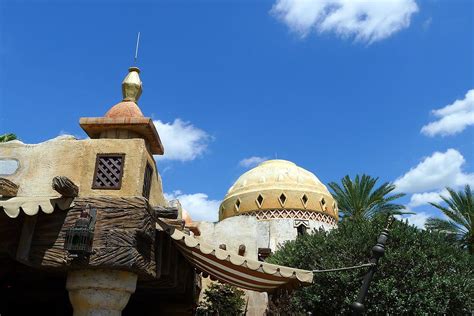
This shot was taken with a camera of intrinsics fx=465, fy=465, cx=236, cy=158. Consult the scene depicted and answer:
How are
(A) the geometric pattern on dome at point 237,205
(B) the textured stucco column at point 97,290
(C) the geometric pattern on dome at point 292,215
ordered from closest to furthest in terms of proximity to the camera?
(B) the textured stucco column at point 97,290 < (C) the geometric pattern on dome at point 292,215 < (A) the geometric pattern on dome at point 237,205

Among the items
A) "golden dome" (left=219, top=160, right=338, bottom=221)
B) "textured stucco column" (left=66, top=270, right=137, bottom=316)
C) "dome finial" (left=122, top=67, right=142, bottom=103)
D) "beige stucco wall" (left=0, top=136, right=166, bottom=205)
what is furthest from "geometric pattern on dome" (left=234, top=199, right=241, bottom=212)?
"textured stucco column" (left=66, top=270, right=137, bottom=316)

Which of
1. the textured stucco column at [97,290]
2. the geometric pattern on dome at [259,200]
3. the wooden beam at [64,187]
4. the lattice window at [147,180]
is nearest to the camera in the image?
the wooden beam at [64,187]

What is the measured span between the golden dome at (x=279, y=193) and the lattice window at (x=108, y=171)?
54.1 feet

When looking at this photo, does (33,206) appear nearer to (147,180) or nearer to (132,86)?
(147,180)

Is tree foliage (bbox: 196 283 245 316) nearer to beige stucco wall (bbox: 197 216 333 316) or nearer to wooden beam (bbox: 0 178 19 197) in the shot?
beige stucco wall (bbox: 197 216 333 316)

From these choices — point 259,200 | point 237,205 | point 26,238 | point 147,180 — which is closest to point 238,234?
point 259,200

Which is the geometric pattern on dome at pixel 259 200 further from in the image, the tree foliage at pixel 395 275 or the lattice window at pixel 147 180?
the lattice window at pixel 147 180

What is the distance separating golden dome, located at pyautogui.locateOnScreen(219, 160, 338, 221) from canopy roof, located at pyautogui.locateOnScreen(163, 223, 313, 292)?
1584 cm

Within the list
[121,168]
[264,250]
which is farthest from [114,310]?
[264,250]

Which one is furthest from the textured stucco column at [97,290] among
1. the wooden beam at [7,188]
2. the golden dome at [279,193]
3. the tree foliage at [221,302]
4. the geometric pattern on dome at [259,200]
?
the geometric pattern on dome at [259,200]

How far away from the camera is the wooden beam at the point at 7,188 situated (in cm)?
488

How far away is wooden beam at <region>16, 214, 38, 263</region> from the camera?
4.38 metres

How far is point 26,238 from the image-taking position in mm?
4422

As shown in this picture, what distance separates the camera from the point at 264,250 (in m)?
15.3
